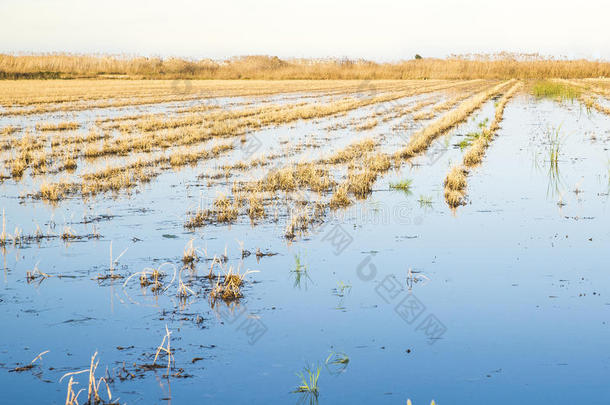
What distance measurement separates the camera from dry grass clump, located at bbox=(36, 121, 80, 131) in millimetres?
21469

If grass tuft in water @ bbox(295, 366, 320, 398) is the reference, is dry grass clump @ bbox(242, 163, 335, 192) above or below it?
above

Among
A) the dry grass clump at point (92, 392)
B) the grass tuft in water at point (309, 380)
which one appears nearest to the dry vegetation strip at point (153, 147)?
the dry grass clump at point (92, 392)

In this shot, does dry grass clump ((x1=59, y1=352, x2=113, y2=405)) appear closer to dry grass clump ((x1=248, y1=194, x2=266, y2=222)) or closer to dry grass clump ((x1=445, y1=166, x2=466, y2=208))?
dry grass clump ((x1=248, y1=194, x2=266, y2=222))

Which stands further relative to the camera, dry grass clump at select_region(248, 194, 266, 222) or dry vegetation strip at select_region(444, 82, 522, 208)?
dry vegetation strip at select_region(444, 82, 522, 208)

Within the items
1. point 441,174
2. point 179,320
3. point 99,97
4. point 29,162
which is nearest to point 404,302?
point 179,320

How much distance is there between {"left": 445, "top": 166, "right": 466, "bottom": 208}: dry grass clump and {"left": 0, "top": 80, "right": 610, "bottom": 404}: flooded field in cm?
5

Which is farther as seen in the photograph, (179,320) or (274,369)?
(179,320)

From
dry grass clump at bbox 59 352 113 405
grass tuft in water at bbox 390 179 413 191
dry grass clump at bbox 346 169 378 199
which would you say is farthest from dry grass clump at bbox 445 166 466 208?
dry grass clump at bbox 59 352 113 405

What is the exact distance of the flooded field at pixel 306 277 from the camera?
15.6 ft

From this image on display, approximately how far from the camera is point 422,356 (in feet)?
16.8

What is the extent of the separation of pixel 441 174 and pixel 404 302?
24.2 ft

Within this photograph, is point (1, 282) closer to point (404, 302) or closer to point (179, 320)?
point (179, 320)

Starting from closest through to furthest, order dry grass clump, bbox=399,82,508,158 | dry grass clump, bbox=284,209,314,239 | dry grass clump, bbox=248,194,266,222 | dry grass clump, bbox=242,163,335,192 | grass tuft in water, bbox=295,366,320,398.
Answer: grass tuft in water, bbox=295,366,320,398
dry grass clump, bbox=284,209,314,239
dry grass clump, bbox=248,194,266,222
dry grass clump, bbox=242,163,335,192
dry grass clump, bbox=399,82,508,158

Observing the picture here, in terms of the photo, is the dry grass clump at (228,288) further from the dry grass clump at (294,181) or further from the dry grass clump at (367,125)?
the dry grass clump at (367,125)
